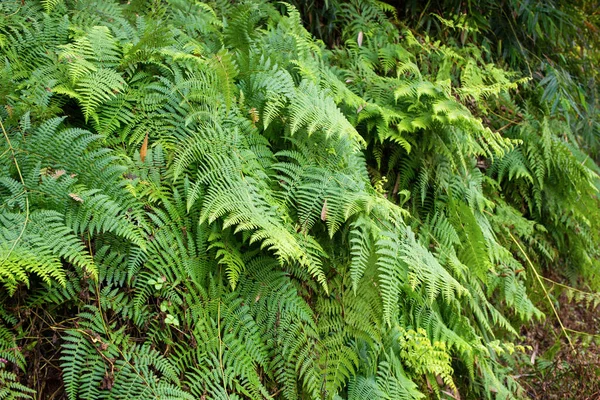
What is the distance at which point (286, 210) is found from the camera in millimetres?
2844

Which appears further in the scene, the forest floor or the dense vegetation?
the forest floor

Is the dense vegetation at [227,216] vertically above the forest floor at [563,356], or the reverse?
the dense vegetation at [227,216]

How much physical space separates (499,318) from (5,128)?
11.3 ft

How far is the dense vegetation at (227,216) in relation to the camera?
228 cm

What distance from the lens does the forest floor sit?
381 centimetres

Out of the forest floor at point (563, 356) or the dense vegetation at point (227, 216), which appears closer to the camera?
the dense vegetation at point (227, 216)

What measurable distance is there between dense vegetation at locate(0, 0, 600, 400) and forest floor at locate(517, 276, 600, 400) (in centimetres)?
25

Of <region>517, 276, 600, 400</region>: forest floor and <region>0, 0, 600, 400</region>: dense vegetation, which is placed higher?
<region>0, 0, 600, 400</region>: dense vegetation

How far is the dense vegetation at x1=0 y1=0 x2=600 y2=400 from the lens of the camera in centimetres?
228

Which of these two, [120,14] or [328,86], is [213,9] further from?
[328,86]

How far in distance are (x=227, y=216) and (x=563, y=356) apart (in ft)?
10.9

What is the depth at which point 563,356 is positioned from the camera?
4336 mm

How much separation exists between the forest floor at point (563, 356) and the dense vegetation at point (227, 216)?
245 millimetres

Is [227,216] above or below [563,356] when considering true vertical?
above
